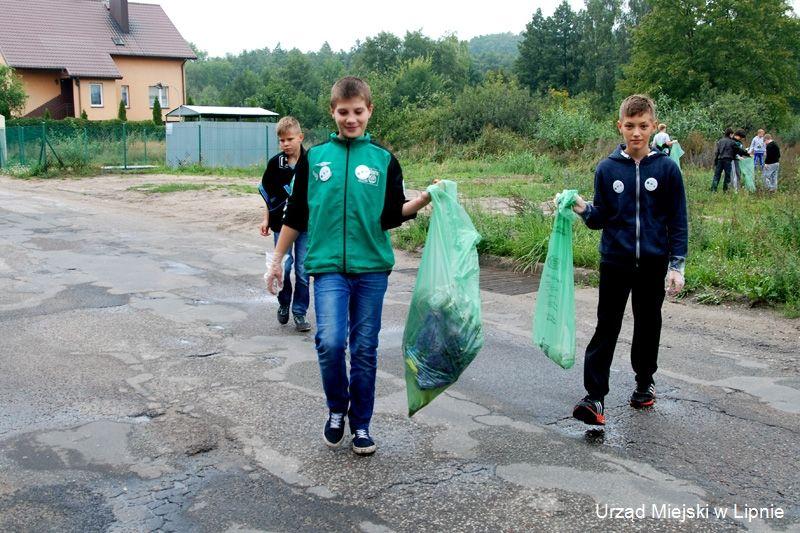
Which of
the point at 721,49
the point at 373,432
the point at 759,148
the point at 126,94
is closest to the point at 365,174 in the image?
the point at 373,432

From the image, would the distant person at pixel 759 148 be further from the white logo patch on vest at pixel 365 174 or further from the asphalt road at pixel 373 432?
the white logo patch on vest at pixel 365 174

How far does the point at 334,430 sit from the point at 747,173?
16.0 meters

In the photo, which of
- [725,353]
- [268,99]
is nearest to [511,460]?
[725,353]

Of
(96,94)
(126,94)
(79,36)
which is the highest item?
(79,36)

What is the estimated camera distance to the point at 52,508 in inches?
140

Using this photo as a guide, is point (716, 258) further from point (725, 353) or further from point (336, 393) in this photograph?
point (336, 393)

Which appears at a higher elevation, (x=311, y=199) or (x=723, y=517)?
(x=311, y=199)

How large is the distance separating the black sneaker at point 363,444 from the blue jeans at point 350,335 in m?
0.04

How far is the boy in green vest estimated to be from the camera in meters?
4.04

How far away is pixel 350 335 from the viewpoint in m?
4.19

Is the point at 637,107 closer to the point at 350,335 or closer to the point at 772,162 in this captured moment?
the point at 350,335

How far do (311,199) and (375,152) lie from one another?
1.32 ft

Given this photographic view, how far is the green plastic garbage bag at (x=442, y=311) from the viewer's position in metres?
4.11

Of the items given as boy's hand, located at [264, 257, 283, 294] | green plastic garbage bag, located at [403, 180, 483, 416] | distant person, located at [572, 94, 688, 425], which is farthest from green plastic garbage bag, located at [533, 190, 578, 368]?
boy's hand, located at [264, 257, 283, 294]
